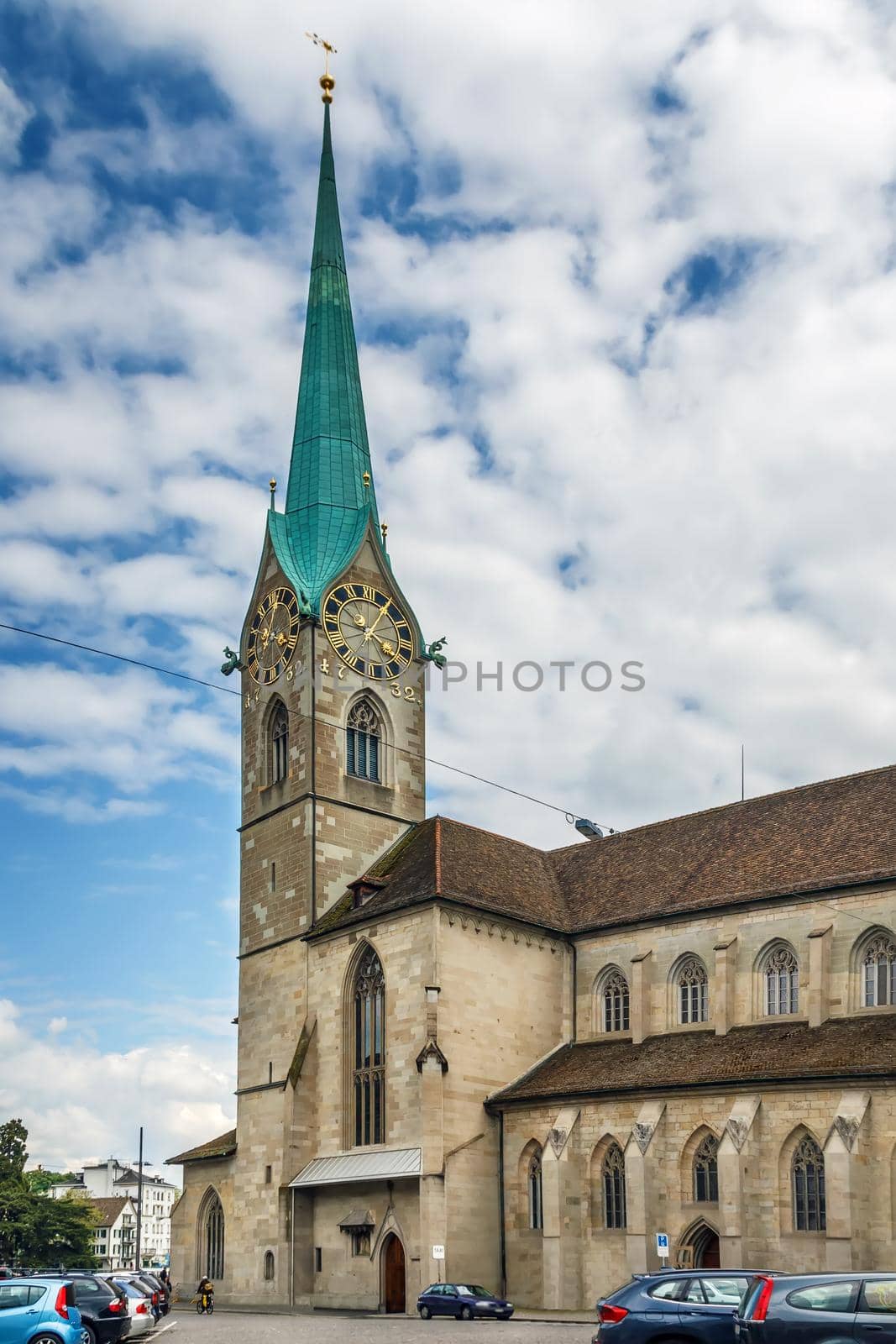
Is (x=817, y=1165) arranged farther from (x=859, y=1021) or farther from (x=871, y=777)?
(x=871, y=777)

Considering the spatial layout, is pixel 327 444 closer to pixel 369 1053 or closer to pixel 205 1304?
pixel 369 1053

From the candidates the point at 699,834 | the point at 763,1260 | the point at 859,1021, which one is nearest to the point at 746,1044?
the point at 859,1021

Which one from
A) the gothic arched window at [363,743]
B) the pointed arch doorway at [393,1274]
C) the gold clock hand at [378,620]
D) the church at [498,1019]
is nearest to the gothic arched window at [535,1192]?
the church at [498,1019]

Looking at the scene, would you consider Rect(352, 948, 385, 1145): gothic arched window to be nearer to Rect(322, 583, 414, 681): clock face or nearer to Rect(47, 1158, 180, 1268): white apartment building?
Rect(322, 583, 414, 681): clock face

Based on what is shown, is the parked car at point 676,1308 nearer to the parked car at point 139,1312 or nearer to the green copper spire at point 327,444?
the parked car at point 139,1312

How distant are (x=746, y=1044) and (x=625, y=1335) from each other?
2034 centimetres

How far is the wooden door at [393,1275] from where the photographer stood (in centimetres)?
3881

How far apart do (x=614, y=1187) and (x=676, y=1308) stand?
20251mm

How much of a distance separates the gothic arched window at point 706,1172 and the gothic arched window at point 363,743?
56.8 feet

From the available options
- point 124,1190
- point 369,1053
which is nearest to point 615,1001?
point 369,1053

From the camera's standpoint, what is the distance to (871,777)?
42.5 meters

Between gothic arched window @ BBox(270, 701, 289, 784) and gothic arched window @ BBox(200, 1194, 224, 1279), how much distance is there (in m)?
13.5

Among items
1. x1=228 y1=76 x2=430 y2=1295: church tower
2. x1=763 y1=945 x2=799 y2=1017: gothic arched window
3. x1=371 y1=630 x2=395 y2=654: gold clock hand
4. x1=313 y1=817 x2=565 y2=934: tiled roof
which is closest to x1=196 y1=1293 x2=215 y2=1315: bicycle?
x1=228 y1=76 x2=430 y2=1295: church tower

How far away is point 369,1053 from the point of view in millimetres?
42219
